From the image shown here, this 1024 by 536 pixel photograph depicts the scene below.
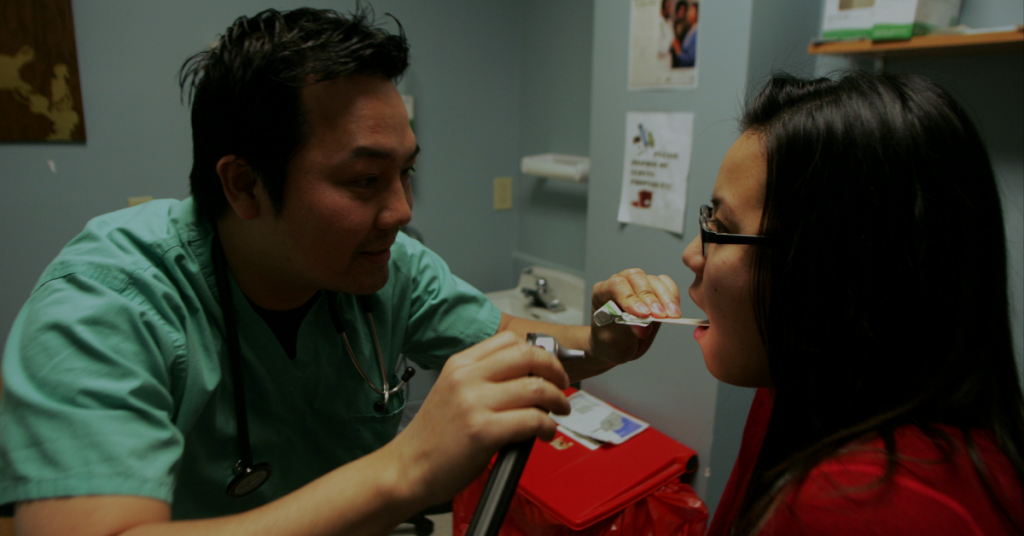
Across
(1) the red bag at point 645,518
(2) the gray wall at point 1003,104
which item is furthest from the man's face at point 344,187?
(2) the gray wall at point 1003,104

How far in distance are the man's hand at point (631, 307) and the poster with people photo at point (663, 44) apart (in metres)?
0.77

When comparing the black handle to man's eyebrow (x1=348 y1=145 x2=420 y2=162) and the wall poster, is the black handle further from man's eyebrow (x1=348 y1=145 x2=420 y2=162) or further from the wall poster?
the wall poster

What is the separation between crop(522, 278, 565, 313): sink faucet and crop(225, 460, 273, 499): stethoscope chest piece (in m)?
1.49

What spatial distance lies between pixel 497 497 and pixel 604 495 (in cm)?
105

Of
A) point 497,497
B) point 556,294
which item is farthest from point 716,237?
point 556,294

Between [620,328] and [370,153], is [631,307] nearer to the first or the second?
[620,328]

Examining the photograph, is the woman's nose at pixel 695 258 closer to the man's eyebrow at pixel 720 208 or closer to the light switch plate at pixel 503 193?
the man's eyebrow at pixel 720 208

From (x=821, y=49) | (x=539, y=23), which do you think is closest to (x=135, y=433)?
(x=821, y=49)

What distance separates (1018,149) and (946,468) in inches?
47.1

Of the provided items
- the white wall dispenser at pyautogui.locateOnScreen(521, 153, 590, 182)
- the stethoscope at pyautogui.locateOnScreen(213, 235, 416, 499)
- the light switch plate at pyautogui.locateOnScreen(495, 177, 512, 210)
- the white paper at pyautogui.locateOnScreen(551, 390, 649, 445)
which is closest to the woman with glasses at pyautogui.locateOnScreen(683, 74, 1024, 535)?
the stethoscope at pyautogui.locateOnScreen(213, 235, 416, 499)

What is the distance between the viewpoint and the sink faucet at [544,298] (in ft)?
7.63

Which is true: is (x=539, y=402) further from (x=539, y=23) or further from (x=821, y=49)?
(x=539, y=23)

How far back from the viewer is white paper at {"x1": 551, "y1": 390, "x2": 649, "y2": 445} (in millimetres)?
1722

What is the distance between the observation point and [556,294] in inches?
96.1
